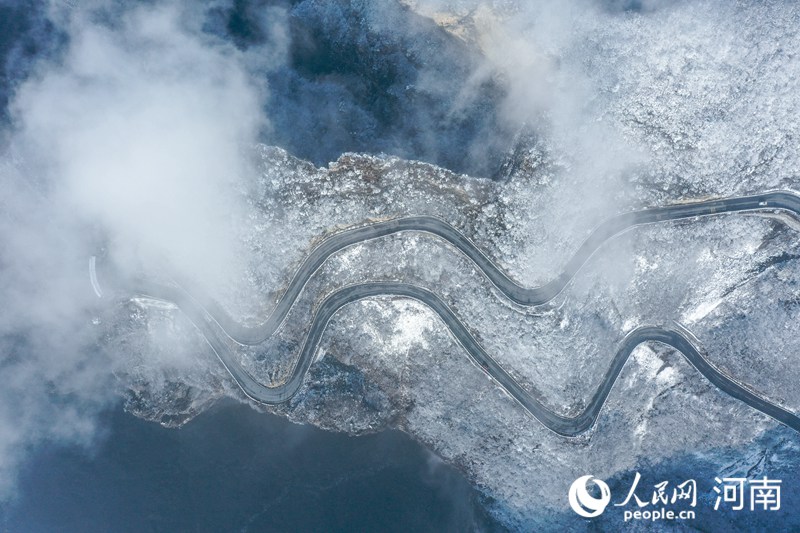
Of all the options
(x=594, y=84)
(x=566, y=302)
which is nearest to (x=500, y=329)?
(x=566, y=302)

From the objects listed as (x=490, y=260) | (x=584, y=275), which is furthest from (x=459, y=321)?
(x=584, y=275)

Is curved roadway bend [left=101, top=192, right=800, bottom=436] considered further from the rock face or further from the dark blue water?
the dark blue water

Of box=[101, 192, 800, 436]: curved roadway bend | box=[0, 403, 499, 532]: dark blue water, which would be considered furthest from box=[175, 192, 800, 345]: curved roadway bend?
box=[0, 403, 499, 532]: dark blue water

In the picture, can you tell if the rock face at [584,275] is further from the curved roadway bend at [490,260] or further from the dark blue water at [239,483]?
the dark blue water at [239,483]

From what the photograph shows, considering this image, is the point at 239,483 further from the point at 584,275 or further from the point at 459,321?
the point at 584,275

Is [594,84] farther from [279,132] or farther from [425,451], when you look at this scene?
[425,451]

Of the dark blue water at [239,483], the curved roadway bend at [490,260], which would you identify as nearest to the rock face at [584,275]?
the curved roadway bend at [490,260]
